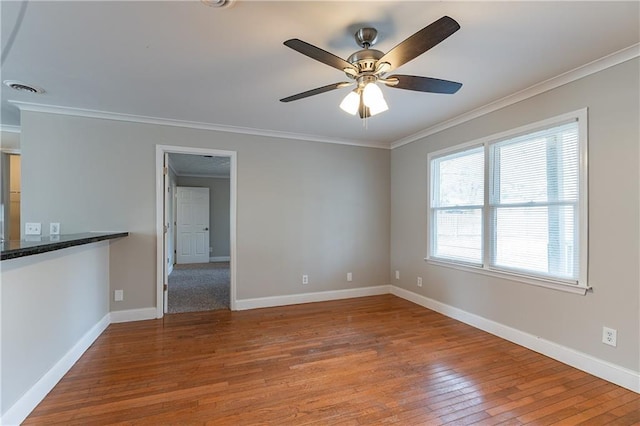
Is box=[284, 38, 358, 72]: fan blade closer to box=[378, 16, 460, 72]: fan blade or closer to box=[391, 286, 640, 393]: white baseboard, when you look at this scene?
box=[378, 16, 460, 72]: fan blade

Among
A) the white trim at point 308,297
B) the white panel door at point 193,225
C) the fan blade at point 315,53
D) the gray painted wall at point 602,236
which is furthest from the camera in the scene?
the white panel door at point 193,225

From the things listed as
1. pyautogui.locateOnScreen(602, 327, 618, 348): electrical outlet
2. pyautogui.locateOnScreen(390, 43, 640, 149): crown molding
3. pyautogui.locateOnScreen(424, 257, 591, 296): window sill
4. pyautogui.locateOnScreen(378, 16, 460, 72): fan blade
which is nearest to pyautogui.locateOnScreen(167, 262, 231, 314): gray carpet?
pyautogui.locateOnScreen(424, 257, 591, 296): window sill

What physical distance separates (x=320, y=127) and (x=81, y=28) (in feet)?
8.28

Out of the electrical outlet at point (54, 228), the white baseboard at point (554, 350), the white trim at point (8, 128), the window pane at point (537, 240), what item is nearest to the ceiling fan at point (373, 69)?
the window pane at point (537, 240)

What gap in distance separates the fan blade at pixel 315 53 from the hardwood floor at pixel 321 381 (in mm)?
2080

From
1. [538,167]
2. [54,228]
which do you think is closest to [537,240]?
[538,167]

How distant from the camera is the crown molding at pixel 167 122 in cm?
318

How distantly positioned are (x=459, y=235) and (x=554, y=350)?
142cm

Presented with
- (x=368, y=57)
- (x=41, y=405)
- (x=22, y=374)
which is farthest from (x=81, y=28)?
(x=41, y=405)

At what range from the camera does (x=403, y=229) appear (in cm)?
454

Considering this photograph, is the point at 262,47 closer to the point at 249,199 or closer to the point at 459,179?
the point at 249,199

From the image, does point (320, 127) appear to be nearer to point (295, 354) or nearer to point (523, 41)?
point (523, 41)

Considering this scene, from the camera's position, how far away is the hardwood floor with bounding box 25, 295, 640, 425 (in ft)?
6.03

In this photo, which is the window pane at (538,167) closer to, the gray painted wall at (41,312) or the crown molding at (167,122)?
the crown molding at (167,122)
